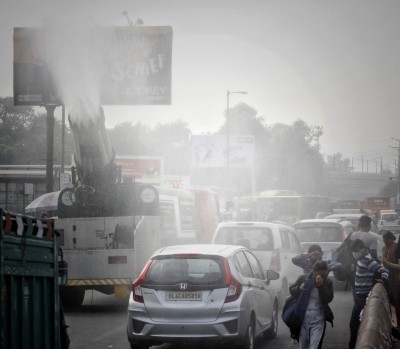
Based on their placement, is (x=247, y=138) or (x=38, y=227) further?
(x=247, y=138)

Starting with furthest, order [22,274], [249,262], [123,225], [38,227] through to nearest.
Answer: [123,225] < [249,262] < [38,227] < [22,274]

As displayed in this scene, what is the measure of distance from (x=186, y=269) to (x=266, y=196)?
46.0 metres

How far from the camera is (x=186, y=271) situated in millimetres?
Answer: 11625

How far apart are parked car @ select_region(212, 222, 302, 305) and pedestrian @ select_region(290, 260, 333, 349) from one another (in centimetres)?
750

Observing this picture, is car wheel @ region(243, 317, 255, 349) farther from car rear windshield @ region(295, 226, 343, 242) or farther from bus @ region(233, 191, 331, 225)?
bus @ region(233, 191, 331, 225)

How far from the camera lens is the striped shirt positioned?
11.5 meters

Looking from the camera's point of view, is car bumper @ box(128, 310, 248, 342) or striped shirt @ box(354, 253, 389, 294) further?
striped shirt @ box(354, 253, 389, 294)

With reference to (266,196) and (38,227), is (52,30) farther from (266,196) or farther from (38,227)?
(266,196)

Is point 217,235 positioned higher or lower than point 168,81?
lower

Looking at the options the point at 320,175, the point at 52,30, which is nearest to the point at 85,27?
the point at 52,30

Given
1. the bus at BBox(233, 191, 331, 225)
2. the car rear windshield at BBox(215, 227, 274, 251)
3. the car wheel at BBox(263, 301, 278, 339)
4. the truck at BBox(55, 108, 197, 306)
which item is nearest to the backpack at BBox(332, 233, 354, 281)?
the car wheel at BBox(263, 301, 278, 339)

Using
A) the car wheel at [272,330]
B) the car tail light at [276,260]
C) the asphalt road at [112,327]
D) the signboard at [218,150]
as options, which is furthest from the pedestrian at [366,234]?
the signboard at [218,150]

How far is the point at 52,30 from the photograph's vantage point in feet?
74.0

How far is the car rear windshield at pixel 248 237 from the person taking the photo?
1795 cm
